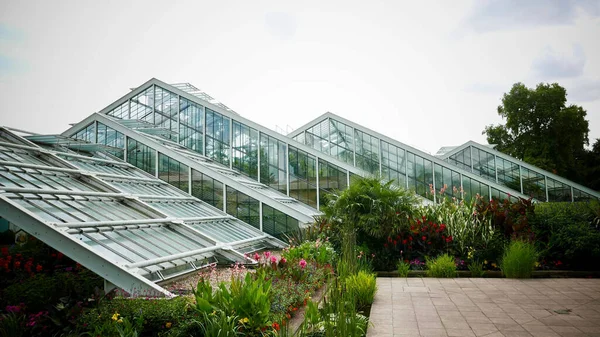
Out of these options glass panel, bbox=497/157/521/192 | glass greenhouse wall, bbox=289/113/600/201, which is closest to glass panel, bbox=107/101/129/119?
glass greenhouse wall, bbox=289/113/600/201

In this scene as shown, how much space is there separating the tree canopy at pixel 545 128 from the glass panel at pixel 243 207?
24.2 meters

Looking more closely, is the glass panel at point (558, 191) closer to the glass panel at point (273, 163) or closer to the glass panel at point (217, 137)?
the glass panel at point (273, 163)

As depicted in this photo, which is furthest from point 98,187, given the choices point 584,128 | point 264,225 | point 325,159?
→ point 584,128

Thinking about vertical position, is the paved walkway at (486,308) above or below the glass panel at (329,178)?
below

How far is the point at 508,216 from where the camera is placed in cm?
987

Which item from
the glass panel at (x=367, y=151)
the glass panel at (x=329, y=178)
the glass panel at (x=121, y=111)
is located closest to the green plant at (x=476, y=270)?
the glass panel at (x=329, y=178)

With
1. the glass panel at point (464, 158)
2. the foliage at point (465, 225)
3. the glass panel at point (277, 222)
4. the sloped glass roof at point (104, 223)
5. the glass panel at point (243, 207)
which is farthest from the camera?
the glass panel at point (464, 158)

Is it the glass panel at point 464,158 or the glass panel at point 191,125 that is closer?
the glass panel at point 191,125

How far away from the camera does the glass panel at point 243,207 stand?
52.5 feet

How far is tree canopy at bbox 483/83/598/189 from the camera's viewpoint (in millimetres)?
31219

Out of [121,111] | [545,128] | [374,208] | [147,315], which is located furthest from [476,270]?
[545,128]

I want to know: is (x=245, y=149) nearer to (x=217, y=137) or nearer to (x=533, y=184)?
(x=217, y=137)

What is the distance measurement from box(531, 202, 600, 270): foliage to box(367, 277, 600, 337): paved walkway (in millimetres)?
818

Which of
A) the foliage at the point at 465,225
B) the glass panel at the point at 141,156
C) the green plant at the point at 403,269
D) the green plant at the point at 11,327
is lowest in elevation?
the green plant at the point at 11,327
